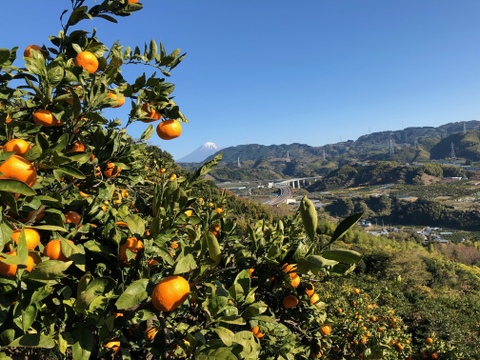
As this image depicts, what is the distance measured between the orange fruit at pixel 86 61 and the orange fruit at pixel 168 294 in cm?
107

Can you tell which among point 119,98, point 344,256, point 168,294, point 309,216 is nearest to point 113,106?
point 119,98

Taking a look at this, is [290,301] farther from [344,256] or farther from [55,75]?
[55,75]

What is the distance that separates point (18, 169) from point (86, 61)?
0.74m

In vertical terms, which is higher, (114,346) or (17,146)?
(17,146)

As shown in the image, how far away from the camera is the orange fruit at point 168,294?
976 mm

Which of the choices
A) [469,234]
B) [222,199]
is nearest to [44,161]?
[222,199]

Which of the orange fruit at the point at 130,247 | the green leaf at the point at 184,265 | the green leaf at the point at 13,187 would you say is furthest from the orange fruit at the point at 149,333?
the green leaf at the point at 13,187

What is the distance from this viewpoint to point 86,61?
148 cm

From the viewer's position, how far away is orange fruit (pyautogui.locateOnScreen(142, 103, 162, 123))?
1.51m

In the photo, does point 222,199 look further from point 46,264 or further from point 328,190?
point 328,190

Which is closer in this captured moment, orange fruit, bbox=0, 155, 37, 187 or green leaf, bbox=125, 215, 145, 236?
orange fruit, bbox=0, 155, 37, 187

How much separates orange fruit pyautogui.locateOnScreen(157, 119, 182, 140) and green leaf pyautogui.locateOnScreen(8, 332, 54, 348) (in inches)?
39.1

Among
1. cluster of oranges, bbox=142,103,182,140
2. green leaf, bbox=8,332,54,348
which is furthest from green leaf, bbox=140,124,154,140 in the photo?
green leaf, bbox=8,332,54,348

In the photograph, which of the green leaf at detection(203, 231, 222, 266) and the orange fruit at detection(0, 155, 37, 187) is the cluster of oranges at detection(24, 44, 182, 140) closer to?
the orange fruit at detection(0, 155, 37, 187)
